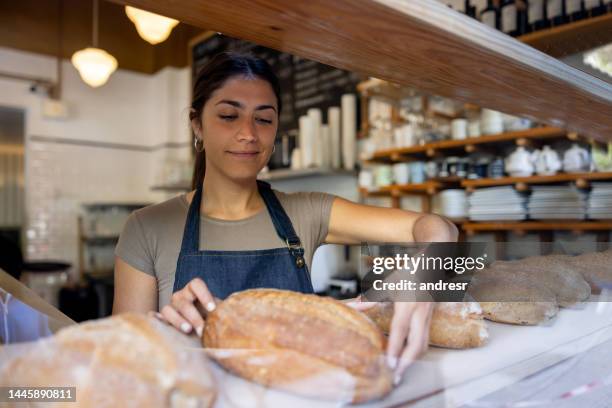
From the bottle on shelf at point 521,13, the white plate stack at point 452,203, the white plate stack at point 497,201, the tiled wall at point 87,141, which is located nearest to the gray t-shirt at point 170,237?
the white plate stack at point 497,201

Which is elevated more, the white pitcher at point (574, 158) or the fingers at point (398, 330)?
the white pitcher at point (574, 158)

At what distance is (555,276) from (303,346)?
1.25 ft

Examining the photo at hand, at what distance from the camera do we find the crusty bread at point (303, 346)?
0.34 m

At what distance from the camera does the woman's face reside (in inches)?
23.9

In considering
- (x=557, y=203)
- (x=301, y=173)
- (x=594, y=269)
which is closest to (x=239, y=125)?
(x=594, y=269)

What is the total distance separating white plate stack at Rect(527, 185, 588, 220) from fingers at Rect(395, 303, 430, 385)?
58 cm

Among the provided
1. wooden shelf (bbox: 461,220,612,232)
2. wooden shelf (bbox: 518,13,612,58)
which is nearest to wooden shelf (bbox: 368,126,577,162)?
wooden shelf (bbox: 461,220,612,232)

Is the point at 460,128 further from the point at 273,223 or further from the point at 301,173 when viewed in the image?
the point at 273,223

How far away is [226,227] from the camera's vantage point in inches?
33.2

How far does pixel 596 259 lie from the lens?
614mm

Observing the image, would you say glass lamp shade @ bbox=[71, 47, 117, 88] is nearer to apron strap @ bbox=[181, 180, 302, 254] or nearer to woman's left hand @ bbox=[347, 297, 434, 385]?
apron strap @ bbox=[181, 180, 302, 254]

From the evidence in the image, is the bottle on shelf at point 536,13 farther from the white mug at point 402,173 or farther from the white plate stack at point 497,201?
the white mug at point 402,173

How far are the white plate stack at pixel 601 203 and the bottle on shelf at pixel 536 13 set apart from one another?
115 centimetres

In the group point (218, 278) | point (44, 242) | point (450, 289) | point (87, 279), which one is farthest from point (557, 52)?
point (44, 242)
